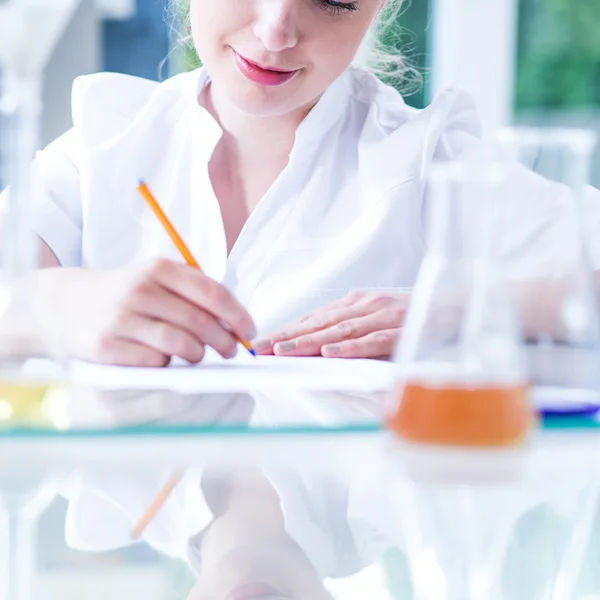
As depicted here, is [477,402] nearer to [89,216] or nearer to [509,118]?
[89,216]

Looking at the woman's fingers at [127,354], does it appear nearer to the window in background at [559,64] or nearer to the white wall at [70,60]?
the white wall at [70,60]

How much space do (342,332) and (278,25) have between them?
418 millimetres

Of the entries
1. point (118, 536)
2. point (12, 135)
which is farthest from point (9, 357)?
point (118, 536)

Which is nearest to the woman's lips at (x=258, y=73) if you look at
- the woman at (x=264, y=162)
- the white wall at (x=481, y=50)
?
the woman at (x=264, y=162)

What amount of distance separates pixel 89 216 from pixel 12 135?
0.76 m

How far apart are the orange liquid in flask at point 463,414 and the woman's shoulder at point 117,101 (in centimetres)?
100

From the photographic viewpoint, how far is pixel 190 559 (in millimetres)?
376

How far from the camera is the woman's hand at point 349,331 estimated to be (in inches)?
36.2

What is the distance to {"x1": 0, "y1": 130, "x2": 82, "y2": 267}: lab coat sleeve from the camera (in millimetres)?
1366

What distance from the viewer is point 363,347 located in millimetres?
920

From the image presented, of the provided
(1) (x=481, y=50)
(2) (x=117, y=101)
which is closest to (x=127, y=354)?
(2) (x=117, y=101)

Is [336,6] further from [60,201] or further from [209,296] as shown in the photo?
[209,296]

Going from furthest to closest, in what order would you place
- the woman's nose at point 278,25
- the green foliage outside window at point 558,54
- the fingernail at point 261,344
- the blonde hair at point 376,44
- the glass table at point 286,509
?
the green foliage outside window at point 558,54
the blonde hair at point 376,44
the woman's nose at point 278,25
the fingernail at point 261,344
the glass table at point 286,509

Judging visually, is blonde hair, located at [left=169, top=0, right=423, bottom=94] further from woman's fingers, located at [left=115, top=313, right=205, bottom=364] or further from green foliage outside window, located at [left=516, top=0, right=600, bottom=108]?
green foliage outside window, located at [left=516, top=0, right=600, bottom=108]
